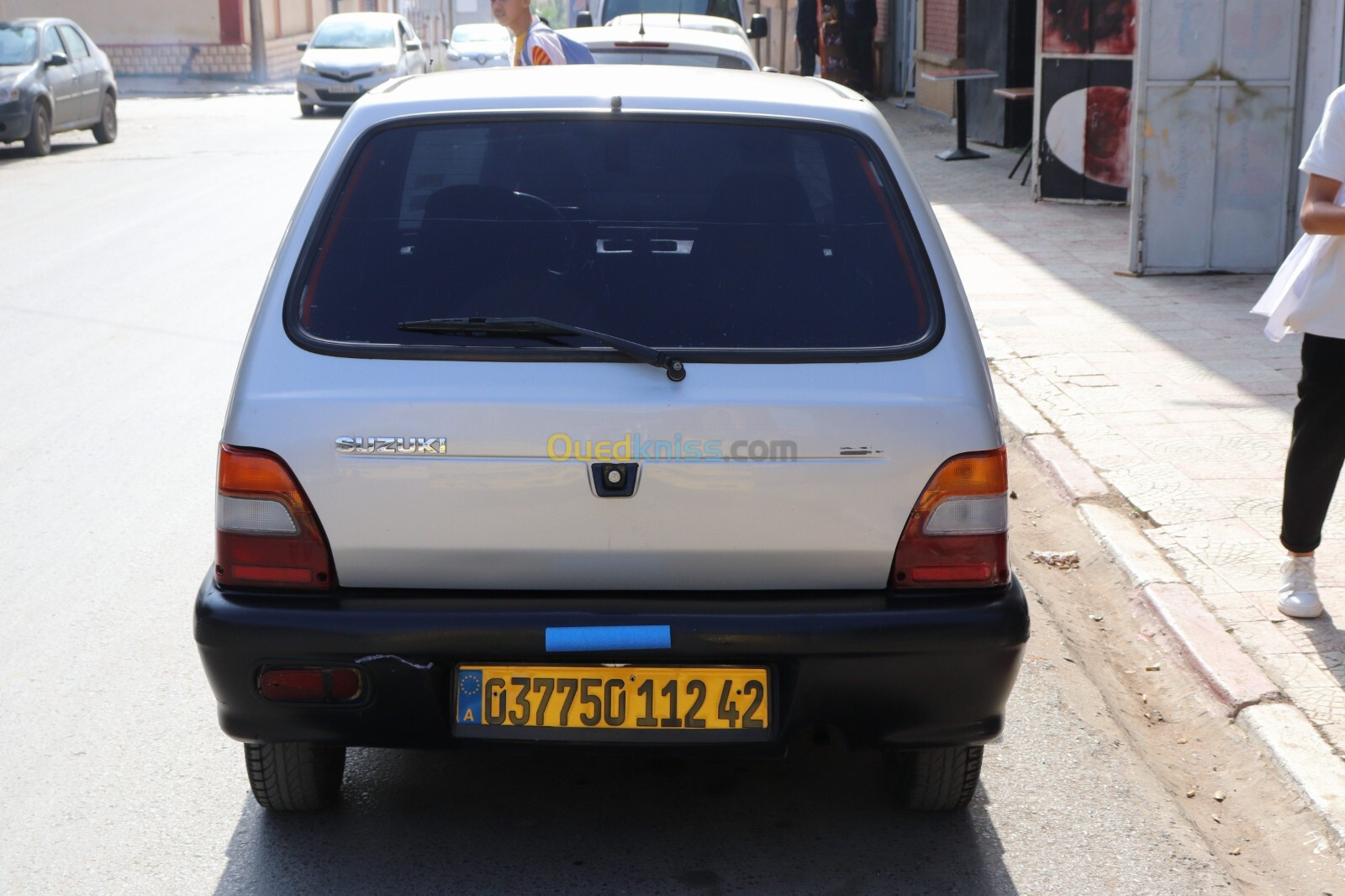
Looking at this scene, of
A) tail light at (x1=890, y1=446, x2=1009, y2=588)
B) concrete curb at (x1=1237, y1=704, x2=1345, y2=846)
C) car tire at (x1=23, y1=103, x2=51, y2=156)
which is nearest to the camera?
tail light at (x1=890, y1=446, x2=1009, y2=588)

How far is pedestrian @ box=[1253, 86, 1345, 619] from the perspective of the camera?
4.02m

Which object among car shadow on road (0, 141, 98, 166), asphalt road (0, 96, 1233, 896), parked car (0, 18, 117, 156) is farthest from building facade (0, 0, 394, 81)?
asphalt road (0, 96, 1233, 896)

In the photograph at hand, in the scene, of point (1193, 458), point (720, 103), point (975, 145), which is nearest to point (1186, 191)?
point (1193, 458)

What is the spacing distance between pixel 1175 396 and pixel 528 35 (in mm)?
3611

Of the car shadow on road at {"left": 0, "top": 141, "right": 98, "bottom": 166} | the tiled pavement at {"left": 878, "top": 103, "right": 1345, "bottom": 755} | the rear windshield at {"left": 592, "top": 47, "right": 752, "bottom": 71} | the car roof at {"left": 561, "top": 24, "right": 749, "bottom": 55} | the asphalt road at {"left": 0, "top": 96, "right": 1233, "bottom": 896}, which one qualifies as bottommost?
the asphalt road at {"left": 0, "top": 96, "right": 1233, "bottom": 896}

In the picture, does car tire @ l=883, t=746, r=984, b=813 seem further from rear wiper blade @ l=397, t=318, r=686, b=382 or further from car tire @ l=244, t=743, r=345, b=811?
car tire @ l=244, t=743, r=345, b=811

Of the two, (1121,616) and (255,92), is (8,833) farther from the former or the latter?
(255,92)

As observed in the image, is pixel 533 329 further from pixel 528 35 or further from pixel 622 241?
pixel 528 35

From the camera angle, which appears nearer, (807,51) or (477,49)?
(807,51)

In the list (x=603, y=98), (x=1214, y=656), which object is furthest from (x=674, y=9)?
(x=603, y=98)

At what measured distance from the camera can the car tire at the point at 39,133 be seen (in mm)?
18172

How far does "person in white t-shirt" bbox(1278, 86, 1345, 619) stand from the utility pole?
37665mm

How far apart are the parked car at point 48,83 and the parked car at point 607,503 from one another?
54.9 feet

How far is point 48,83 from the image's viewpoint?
725 inches
